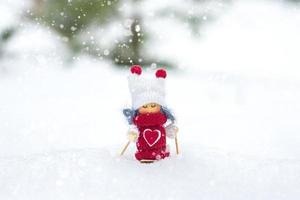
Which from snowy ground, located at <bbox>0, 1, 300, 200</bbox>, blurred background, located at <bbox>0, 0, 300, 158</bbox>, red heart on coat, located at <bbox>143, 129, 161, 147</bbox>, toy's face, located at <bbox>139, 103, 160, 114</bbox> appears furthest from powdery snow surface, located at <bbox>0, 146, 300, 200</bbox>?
blurred background, located at <bbox>0, 0, 300, 158</bbox>

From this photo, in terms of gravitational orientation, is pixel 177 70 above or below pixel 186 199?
above

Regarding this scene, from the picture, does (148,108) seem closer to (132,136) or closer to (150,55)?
(132,136)

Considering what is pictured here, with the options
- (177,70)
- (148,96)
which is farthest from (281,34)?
(148,96)

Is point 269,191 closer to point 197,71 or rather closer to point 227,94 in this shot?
point 227,94

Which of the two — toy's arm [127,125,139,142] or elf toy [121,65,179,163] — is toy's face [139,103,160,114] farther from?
toy's arm [127,125,139,142]

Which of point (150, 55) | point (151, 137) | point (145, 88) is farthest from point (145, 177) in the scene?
point (150, 55)

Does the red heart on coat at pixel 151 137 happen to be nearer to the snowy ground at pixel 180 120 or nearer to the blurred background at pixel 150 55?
the snowy ground at pixel 180 120
